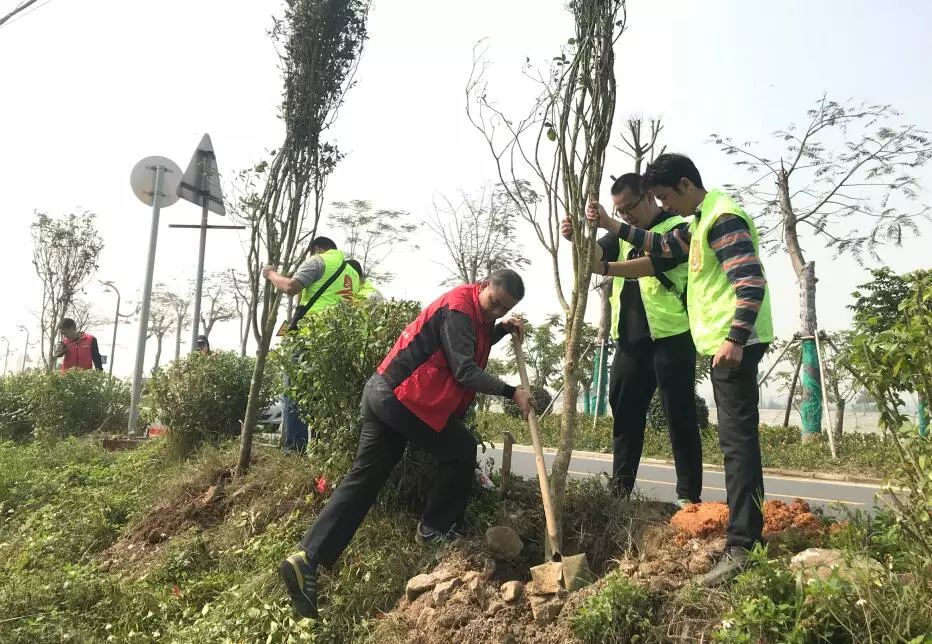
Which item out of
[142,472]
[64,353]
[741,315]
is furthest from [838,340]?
[64,353]

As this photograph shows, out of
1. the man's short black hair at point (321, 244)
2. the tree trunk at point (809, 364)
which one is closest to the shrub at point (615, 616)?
the man's short black hair at point (321, 244)

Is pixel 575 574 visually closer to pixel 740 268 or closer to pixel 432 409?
pixel 432 409

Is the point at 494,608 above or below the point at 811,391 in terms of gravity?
below

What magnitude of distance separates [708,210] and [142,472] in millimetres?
5405

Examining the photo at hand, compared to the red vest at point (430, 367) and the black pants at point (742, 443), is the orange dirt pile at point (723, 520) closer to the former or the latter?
the black pants at point (742, 443)

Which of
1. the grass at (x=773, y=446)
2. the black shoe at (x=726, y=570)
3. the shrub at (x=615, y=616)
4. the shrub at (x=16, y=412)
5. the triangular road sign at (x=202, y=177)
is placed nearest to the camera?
the shrub at (x=615, y=616)

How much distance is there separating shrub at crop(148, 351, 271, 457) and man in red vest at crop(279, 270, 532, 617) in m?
3.20

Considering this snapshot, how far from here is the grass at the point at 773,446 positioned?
9.33 metres

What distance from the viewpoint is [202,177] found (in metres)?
7.78

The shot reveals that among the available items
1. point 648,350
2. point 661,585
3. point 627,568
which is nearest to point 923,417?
point 661,585

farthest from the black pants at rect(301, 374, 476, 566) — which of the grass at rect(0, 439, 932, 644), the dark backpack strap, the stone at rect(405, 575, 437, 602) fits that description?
the dark backpack strap

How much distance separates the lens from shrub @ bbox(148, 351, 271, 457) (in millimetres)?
6277

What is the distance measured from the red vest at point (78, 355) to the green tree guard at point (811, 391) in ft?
39.7

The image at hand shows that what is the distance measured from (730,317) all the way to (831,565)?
1085mm
